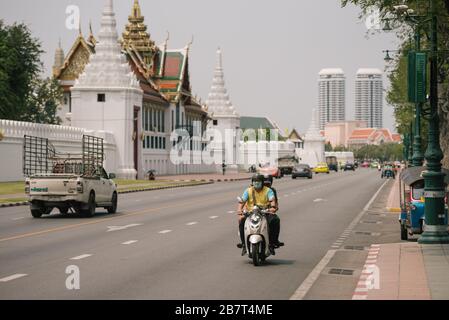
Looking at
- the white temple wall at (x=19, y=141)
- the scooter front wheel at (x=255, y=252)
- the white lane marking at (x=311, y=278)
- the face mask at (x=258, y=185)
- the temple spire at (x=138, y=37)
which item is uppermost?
the temple spire at (x=138, y=37)

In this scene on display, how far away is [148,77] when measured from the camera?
10162cm

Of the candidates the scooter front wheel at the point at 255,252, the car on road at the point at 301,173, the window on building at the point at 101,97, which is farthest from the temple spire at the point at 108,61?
the scooter front wheel at the point at 255,252

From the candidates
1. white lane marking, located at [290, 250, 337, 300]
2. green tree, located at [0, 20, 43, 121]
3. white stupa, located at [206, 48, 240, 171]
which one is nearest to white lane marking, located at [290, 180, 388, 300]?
white lane marking, located at [290, 250, 337, 300]

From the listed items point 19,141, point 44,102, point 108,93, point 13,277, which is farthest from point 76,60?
point 13,277

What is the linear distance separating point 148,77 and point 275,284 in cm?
8925

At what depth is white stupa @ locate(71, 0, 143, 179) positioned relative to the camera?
82.3 meters

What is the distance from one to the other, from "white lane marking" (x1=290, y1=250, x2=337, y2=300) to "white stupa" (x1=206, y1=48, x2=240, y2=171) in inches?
4566

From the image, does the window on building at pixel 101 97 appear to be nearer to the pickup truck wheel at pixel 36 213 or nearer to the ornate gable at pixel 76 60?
the ornate gable at pixel 76 60

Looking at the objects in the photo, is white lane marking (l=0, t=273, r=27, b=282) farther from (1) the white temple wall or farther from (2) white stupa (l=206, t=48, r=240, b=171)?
(2) white stupa (l=206, t=48, r=240, b=171)

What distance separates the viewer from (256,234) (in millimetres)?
15523

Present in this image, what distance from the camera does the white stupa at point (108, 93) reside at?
270 ft

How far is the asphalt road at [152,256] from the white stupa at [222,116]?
10273cm

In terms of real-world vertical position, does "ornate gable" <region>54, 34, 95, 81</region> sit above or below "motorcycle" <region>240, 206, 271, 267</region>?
above

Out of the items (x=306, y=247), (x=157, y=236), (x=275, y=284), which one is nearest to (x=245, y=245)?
(x=275, y=284)
